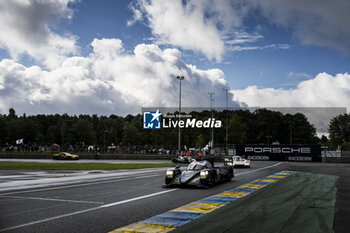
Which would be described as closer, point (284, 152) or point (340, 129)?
point (284, 152)

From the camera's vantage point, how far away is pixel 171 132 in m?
92.7

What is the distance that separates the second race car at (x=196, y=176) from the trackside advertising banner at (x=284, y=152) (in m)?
31.3

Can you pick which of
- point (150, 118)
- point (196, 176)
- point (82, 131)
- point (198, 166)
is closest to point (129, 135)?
point (82, 131)

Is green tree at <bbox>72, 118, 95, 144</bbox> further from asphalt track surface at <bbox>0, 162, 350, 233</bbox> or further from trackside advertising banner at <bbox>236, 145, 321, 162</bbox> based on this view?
asphalt track surface at <bbox>0, 162, 350, 233</bbox>

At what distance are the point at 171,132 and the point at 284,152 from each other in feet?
160

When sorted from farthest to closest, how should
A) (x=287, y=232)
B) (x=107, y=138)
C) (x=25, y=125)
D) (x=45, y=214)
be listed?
(x=107, y=138), (x=25, y=125), (x=45, y=214), (x=287, y=232)

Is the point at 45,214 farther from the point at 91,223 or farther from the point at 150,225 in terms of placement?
the point at 150,225

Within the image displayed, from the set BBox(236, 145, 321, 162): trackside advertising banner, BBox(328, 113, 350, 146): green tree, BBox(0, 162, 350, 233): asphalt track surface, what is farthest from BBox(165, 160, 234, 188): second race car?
BBox(328, 113, 350, 146): green tree

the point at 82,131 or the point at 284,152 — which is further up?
the point at 82,131

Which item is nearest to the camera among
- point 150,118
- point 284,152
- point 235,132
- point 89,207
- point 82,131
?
point 89,207

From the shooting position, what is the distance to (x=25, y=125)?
9362cm

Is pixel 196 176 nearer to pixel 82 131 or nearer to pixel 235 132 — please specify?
pixel 235 132

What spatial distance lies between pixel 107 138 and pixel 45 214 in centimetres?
9723

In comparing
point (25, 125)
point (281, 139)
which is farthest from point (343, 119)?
point (25, 125)
